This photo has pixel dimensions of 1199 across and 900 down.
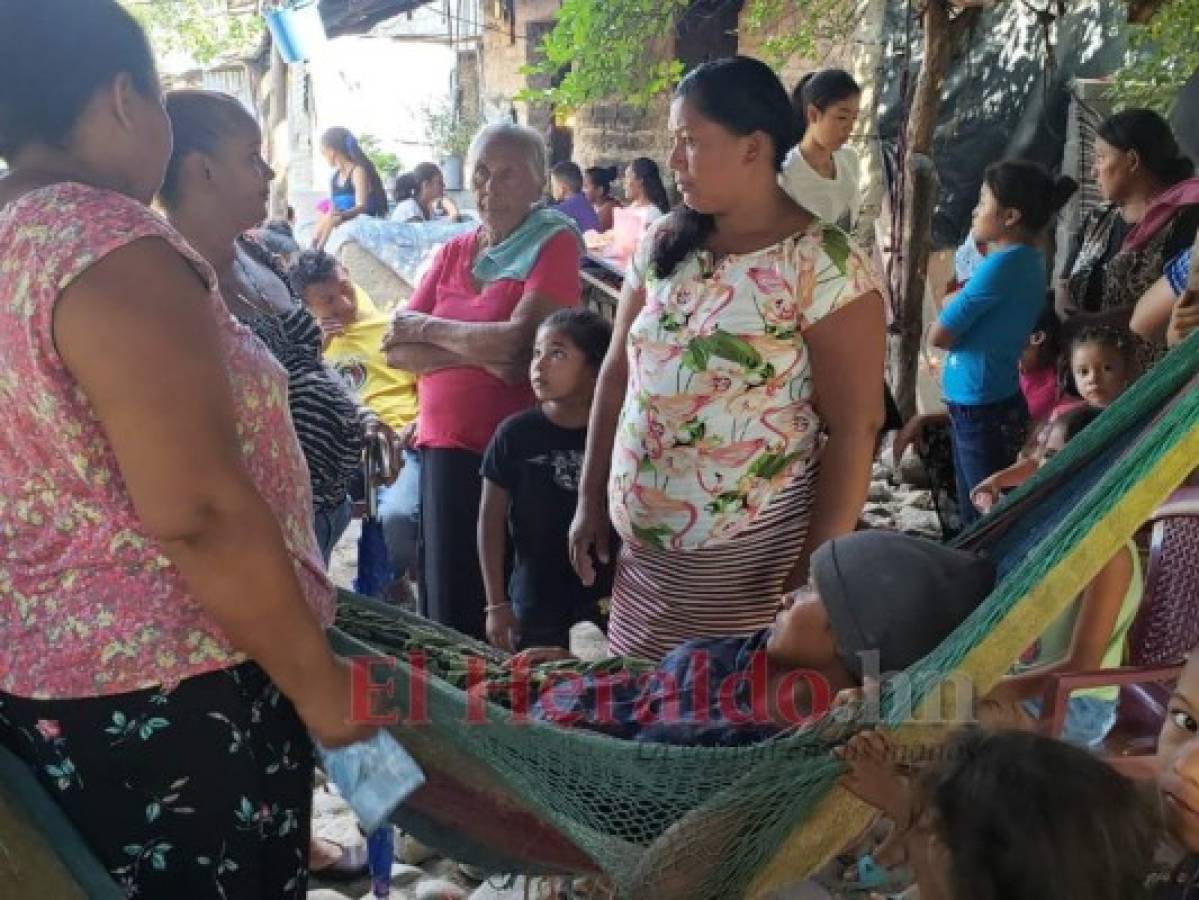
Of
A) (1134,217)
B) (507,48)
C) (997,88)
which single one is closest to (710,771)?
(1134,217)

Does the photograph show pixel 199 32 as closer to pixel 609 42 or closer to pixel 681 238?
pixel 609 42

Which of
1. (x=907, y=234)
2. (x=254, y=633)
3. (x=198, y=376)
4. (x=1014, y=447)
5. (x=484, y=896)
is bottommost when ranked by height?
(x=484, y=896)

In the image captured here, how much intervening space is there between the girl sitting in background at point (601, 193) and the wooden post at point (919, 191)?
9.64 feet

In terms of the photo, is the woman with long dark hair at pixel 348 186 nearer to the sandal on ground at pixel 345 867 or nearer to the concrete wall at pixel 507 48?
the concrete wall at pixel 507 48

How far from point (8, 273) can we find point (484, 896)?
1357mm

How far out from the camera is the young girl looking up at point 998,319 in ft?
11.2

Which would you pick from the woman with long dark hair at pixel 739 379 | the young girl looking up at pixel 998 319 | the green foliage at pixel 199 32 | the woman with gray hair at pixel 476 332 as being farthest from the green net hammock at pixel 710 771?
the green foliage at pixel 199 32

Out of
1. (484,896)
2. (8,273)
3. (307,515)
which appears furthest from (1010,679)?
(8,273)

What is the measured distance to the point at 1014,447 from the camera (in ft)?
11.6

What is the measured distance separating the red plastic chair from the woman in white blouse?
2.44 m

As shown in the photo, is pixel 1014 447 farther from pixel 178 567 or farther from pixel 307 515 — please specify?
pixel 178 567

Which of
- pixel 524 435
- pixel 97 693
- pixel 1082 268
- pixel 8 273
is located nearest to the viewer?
pixel 8 273

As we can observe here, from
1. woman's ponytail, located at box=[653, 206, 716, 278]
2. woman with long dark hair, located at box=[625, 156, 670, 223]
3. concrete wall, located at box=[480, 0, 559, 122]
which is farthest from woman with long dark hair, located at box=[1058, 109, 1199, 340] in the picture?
concrete wall, located at box=[480, 0, 559, 122]

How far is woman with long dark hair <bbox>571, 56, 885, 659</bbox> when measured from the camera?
1909 millimetres
